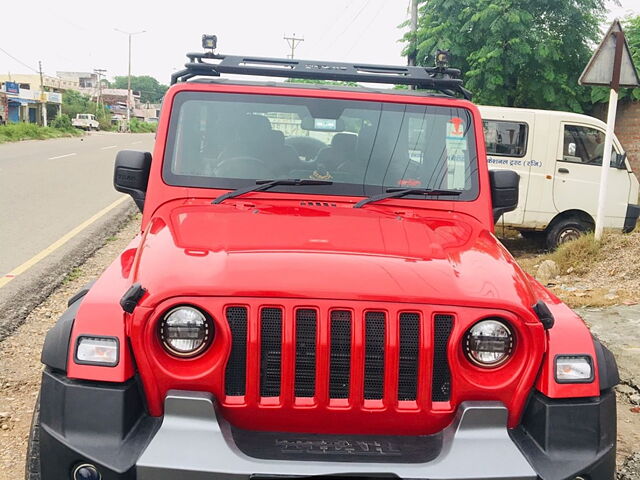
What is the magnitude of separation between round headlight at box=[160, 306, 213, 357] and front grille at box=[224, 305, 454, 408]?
0.09 m

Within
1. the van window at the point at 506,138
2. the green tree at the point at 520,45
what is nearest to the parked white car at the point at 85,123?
the green tree at the point at 520,45

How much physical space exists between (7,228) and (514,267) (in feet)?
25.7

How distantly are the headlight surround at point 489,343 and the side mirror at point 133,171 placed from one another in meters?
1.90

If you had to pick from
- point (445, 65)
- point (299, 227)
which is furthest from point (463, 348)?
point (445, 65)

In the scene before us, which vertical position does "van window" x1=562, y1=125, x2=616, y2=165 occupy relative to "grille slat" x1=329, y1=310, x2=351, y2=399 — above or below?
above

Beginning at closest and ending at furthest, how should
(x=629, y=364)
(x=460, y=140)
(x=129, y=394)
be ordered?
(x=129, y=394) → (x=460, y=140) → (x=629, y=364)

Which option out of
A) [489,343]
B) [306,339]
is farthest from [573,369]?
[306,339]

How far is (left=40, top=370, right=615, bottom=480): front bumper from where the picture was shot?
2086 mm

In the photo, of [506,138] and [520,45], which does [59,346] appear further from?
[520,45]

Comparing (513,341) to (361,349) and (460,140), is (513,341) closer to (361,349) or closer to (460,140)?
(361,349)

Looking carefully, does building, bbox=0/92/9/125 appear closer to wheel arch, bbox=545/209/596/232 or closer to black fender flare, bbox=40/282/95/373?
wheel arch, bbox=545/209/596/232

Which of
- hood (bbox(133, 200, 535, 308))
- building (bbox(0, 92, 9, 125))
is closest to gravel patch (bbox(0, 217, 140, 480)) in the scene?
hood (bbox(133, 200, 535, 308))

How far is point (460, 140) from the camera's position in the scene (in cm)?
362

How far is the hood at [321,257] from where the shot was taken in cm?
227
